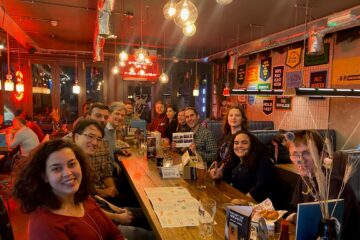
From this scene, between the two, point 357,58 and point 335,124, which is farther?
point 335,124

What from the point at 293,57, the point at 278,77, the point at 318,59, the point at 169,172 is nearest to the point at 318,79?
the point at 318,59

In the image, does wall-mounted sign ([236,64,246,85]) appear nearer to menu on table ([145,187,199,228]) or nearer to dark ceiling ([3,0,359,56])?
dark ceiling ([3,0,359,56])

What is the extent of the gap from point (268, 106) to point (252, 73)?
1.18 m

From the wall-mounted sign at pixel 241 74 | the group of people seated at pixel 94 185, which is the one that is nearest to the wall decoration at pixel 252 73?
the wall-mounted sign at pixel 241 74

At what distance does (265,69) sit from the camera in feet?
25.0

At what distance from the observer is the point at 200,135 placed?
4156 mm

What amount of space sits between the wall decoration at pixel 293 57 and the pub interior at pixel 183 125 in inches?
1.3

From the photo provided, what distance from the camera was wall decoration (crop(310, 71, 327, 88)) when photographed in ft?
18.9

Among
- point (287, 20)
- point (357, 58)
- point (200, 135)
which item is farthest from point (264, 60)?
point (200, 135)

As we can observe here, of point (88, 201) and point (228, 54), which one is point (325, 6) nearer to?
point (228, 54)

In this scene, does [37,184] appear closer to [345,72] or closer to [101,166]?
[101,166]

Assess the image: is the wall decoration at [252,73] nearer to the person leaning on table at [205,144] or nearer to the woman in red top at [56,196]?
the person leaning on table at [205,144]

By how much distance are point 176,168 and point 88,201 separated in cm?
105

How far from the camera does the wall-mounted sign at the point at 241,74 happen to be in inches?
340
